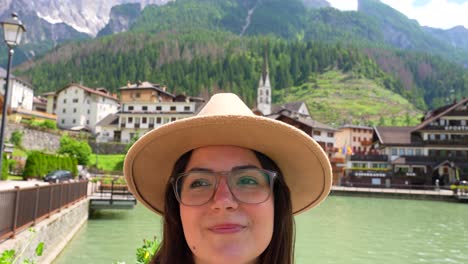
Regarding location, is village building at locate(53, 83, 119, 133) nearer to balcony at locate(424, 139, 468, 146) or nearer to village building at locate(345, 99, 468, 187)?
village building at locate(345, 99, 468, 187)

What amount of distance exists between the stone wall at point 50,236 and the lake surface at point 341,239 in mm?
331

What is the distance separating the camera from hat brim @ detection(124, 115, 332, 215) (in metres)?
1.88

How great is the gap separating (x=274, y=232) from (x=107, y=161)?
57.6 meters

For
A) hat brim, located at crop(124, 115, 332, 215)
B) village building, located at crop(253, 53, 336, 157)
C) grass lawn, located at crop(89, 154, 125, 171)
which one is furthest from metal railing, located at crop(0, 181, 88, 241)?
grass lawn, located at crop(89, 154, 125, 171)

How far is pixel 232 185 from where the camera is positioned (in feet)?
5.86

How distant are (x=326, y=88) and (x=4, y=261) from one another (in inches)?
5283

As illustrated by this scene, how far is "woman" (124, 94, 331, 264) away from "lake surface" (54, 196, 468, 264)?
971cm

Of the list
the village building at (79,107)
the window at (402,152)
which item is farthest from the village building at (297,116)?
the village building at (79,107)

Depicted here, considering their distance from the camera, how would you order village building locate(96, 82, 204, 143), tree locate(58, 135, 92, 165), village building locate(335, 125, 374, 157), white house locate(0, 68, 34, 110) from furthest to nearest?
village building locate(335, 125, 374, 157) < white house locate(0, 68, 34, 110) < village building locate(96, 82, 204, 143) < tree locate(58, 135, 92, 165)

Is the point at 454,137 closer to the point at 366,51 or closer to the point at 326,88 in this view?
A: the point at 326,88

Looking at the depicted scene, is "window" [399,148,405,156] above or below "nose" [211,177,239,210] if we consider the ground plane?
above

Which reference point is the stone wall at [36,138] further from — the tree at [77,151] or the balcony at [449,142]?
the balcony at [449,142]

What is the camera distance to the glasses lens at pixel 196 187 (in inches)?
→ 70.5

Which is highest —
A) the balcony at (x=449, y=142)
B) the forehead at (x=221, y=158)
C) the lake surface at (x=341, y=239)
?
the balcony at (x=449, y=142)
